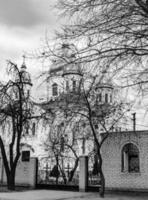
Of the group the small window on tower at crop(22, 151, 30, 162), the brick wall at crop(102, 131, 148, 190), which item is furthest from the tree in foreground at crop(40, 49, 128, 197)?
the small window on tower at crop(22, 151, 30, 162)

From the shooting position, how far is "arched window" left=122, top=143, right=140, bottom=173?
851 inches

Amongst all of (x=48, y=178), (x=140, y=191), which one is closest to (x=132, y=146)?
(x=140, y=191)

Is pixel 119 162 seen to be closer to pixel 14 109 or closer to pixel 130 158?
pixel 130 158

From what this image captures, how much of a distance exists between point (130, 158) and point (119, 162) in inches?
36.2

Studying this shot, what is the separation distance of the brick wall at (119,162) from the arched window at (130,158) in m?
0.30

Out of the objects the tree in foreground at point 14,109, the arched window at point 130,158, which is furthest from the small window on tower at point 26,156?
the arched window at point 130,158

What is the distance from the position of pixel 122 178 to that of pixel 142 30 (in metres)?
13.2

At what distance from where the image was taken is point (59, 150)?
31281 millimetres

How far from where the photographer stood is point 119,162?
70.9 ft

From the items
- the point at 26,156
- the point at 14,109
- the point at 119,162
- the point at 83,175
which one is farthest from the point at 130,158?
the point at 26,156

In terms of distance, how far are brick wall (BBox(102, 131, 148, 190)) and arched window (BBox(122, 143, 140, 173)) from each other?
30 cm

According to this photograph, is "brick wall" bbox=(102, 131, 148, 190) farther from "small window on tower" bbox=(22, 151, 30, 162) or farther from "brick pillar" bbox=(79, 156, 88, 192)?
"small window on tower" bbox=(22, 151, 30, 162)

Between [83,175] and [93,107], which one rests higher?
[93,107]

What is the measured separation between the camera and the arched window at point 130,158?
2161 centimetres
